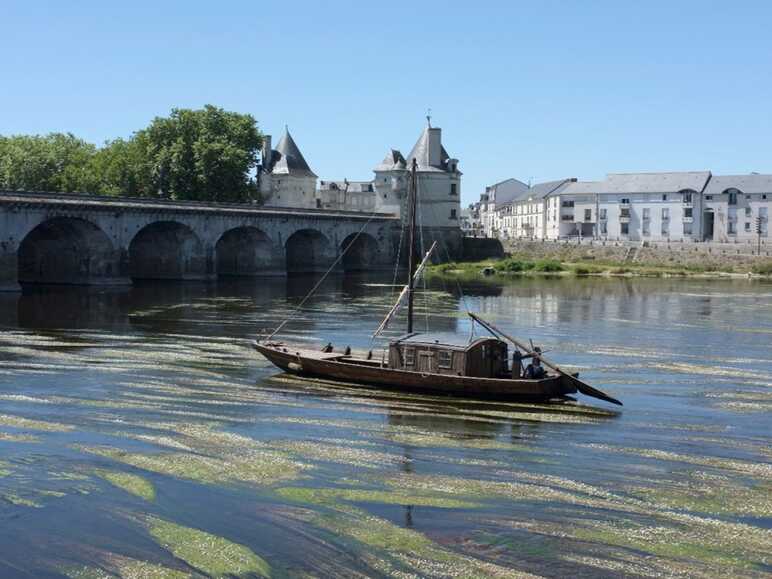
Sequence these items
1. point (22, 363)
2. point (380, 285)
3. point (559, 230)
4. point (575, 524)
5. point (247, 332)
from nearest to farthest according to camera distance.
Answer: point (575, 524) → point (22, 363) → point (247, 332) → point (380, 285) → point (559, 230)

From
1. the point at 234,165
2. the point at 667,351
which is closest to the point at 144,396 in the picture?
the point at 667,351

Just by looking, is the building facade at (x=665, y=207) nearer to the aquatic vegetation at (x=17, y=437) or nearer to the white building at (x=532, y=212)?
the white building at (x=532, y=212)

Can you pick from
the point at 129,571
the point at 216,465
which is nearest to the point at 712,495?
the point at 216,465

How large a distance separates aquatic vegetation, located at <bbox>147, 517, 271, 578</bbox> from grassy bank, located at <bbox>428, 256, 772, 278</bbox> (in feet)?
278

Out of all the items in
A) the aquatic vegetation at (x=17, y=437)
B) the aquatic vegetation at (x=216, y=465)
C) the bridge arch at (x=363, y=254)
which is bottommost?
the aquatic vegetation at (x=216, y=465)

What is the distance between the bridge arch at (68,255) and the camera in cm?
7644

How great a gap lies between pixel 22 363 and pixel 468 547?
2543 cm

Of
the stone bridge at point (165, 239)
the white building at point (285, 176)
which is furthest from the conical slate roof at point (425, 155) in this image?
the white building at point (285, 176)

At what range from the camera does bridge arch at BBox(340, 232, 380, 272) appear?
113062 millimetres

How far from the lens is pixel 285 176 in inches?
5192

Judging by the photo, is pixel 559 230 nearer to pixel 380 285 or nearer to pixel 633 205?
pixel 633 205

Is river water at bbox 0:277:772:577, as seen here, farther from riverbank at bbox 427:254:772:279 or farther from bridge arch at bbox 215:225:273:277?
riverbank at bbox 427:254:772:279

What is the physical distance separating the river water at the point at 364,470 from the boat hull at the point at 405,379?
0.60 metres

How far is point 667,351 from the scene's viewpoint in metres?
42.0
